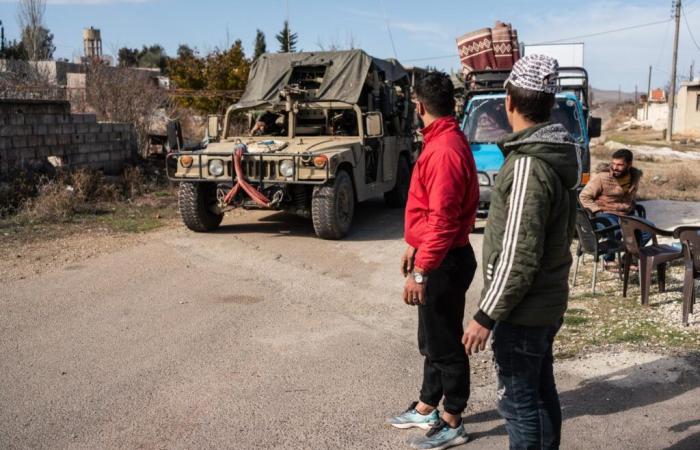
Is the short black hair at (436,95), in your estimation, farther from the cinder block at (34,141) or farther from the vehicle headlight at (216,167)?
the cinder block at (34,141)

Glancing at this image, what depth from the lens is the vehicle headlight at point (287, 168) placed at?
837cm

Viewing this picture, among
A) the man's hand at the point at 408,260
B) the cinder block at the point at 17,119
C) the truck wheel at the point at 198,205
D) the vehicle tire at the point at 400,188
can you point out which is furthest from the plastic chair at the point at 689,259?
the cinder block at the point at 17,119

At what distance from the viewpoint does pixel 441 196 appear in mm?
3180

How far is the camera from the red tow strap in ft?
Result: 27.5

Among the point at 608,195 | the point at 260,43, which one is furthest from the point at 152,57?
the point at 608,195

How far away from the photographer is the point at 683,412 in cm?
385

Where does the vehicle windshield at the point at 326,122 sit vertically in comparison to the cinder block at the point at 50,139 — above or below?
above

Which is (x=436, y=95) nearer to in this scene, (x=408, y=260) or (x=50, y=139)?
(x=408, y=260)

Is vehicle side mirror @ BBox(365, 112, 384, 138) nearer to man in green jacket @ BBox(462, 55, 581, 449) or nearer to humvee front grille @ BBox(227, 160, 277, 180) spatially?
humvee front grille @ BBox(227, 160, 277, 180)

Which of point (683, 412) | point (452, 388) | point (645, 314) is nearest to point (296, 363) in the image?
point (452, 388)

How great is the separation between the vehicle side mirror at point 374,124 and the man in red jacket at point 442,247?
584cm

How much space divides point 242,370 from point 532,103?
2.70 meters

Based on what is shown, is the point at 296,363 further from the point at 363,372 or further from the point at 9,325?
the point at 9,325

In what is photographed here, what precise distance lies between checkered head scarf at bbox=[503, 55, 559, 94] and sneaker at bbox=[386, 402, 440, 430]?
1.79 m
